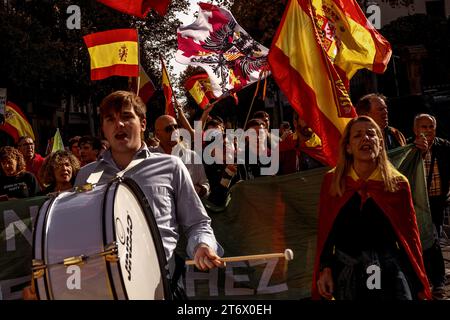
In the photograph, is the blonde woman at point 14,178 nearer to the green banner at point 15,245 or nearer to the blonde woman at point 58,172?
the blonde woman at point 58,172

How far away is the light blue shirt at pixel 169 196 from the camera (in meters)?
3.42

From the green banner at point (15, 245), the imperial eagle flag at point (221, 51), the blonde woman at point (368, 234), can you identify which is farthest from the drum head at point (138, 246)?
the imperial eagle flag at point (221, 51)

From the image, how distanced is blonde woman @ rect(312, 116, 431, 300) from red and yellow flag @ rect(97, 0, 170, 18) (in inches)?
143

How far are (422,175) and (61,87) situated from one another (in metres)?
30.2

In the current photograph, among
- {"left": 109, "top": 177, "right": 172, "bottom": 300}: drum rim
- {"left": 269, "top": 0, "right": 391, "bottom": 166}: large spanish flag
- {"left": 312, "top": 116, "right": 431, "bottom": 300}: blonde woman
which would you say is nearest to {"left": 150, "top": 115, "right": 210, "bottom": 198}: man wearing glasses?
{"left": 269, "top": 0, "right": 391, "bottom": 166}: large spanish flag

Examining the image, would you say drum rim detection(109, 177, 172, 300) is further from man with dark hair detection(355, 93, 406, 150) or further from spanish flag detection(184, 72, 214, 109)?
spanish flag detection(184, 72, 214, 109)

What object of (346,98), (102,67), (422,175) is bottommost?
(422,175)

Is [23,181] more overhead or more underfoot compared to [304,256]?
more overhead

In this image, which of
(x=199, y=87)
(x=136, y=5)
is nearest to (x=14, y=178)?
(x=136, y=5)

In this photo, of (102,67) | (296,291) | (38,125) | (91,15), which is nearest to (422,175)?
(296,291)

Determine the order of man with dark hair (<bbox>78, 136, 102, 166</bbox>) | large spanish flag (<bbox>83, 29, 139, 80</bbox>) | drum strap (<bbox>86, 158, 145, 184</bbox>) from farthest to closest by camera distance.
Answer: large spanish flag (<bbox>83, 29, 139, 80</bbox>) < man with dark hair (<bbox>78, 136, 102, 166</bbox>) < drum strap (<bbox>86, 158, 145, 184</bbox>)

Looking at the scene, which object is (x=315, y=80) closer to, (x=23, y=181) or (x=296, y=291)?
(x=296, y=291)

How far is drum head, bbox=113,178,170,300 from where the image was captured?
2.84 metres

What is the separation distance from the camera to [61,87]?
3484 cm
